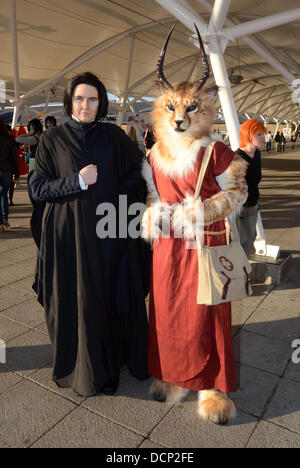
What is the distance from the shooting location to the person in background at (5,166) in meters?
5.97

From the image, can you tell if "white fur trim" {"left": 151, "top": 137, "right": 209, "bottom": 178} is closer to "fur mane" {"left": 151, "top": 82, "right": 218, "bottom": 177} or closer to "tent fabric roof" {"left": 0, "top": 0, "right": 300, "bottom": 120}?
"fur mane" {"left": 151, "top": 82, "right": 218, "bottom": 177}

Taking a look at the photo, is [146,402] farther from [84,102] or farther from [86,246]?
[84,102]

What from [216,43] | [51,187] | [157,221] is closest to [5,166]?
[216,43]

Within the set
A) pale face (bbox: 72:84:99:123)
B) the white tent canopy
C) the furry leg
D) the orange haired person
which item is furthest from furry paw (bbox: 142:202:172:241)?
the white tent canopy

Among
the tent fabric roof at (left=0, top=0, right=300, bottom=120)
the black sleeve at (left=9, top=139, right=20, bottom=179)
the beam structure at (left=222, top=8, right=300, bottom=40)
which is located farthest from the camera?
the tent fabric roof at (left=0, top=0, right=300, bottom=120)

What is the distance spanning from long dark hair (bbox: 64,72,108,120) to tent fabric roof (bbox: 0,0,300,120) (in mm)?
5112

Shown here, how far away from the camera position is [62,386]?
90.7 inches

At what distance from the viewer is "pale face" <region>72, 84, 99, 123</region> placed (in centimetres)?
200

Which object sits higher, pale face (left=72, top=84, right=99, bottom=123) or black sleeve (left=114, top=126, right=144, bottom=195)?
pale face (left=72, top=84, right=99, bottom=123)

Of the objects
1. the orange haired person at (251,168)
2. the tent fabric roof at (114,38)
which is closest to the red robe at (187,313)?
the orange haired person at (251,168)

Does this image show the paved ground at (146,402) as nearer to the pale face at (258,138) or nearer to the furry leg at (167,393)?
the furry leg at (167,393)

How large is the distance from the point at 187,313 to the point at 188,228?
0.49 meters

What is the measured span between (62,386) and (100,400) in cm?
27

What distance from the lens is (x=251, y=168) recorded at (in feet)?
12.0
